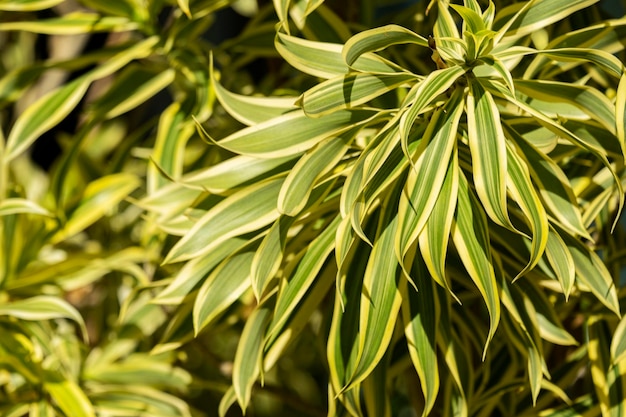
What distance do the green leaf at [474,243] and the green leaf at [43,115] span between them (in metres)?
0.61

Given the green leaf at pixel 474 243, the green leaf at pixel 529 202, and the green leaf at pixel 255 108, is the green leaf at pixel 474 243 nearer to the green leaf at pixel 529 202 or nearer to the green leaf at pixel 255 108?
the green leaf at pixel 529 202

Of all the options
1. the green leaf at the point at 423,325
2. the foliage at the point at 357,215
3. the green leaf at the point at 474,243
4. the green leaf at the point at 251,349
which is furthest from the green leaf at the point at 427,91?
the green leaf at the point at 251,349

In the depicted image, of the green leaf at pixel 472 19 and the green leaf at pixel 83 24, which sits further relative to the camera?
the green leaf at pixel 83 24

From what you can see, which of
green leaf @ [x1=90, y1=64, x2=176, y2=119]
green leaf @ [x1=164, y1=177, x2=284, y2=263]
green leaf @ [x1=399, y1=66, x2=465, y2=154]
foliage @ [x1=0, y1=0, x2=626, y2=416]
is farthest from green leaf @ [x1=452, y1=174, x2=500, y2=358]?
green leaf @ [x1=90, y1=64, x2=176, y2=119]

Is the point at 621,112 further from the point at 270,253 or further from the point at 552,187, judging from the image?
the point at 270,253

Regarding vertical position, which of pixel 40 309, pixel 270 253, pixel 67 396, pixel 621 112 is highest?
pixel 621 112

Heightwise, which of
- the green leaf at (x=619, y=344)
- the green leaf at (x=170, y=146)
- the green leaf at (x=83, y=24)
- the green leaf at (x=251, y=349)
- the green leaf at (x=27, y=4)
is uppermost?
the green leaf at (x=27, y=4)

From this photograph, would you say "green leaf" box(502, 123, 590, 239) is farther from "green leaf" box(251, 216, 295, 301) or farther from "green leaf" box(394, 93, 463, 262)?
"green leaf" box(251, 216, 295, 301)

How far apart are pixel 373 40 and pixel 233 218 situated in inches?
10.6

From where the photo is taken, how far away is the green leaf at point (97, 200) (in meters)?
1.23

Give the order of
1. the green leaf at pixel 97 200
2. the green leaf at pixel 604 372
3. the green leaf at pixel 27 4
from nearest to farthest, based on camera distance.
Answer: the green leaf at pixel 604 372
the green leaf at pixel 27 4
the green leaf at pixel 97 200

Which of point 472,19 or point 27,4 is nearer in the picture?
point 472,19

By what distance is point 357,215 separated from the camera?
75 centimetres

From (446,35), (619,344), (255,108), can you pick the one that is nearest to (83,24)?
(255,108)
